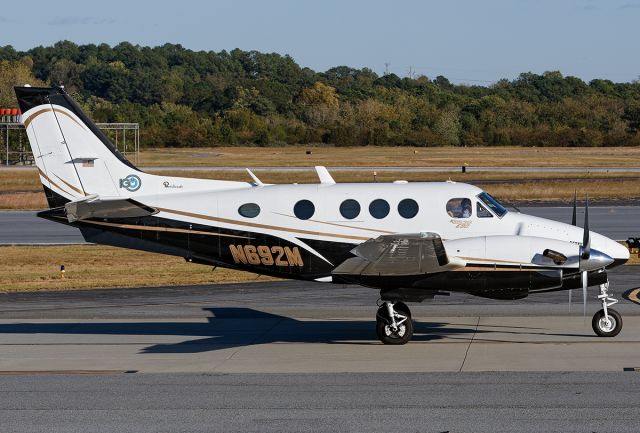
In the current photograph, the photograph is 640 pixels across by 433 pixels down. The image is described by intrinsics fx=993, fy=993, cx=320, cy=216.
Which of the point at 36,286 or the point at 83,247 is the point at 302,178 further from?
the point at 36,286

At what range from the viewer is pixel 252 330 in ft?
61.6

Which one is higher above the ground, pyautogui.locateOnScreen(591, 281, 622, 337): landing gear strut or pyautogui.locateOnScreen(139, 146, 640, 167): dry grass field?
pyautogui.locateOnScreen(139, 146, 640, 167): dry grass field

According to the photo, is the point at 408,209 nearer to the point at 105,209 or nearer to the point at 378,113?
the point at 105,209

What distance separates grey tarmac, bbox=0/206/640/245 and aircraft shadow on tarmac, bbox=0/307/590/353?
581 inches

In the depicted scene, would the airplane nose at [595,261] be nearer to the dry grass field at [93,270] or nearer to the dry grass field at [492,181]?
the dry grass field at [93,270]

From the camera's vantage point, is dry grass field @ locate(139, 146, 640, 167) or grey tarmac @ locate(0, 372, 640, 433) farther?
dry grass field @ locate(139, 146, 640, 167)

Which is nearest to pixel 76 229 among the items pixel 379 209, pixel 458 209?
pixel 379 209

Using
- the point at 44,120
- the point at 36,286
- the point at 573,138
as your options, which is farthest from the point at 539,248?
the point at 573,138

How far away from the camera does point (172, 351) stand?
16.8 m

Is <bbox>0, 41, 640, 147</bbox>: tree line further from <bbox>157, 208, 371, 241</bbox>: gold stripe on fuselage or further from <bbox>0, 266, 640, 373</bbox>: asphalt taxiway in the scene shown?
<bbox>157, 208, 371, 241</bbox>: gold stripe on fuselage

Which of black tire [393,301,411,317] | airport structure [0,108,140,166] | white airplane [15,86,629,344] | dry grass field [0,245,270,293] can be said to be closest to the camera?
white airplane [15,86,629,344]

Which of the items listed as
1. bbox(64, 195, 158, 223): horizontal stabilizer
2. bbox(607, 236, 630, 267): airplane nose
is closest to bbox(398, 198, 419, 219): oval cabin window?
bbox(607, 236, 630, 267): airplane nose

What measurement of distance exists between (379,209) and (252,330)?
11.8 feet

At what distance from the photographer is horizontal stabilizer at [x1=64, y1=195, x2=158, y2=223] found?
57.5ft
